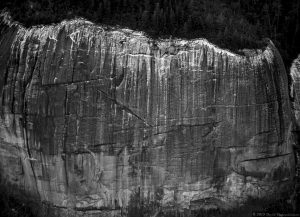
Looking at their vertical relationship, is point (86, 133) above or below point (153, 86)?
below

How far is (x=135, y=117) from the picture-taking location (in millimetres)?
17891

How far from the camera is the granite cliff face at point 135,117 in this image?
17.8 m

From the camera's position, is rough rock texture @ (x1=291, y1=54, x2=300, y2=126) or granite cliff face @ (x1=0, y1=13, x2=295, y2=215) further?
rough rock texture @ (x1=291, y1=54, x2=300, y2=126)

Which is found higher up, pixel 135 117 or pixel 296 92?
pixel 296 92

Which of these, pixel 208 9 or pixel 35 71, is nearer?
pixel 35 71

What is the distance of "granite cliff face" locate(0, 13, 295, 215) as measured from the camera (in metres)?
17.8

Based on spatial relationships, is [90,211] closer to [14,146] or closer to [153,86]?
[14,146]

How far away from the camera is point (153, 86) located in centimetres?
1767

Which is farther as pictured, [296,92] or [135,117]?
[296,92]

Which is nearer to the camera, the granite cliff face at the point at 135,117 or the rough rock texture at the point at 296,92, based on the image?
the granite cliff face at the point at 135,117

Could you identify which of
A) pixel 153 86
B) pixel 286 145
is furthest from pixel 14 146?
pixel 286 145

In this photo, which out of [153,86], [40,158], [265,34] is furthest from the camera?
[265,34]

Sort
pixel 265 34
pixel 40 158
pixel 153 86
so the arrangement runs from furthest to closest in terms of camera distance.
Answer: pixel 265 34 → pixel 40 158 → pixel 153 86

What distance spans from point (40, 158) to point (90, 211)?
3.37 meters
